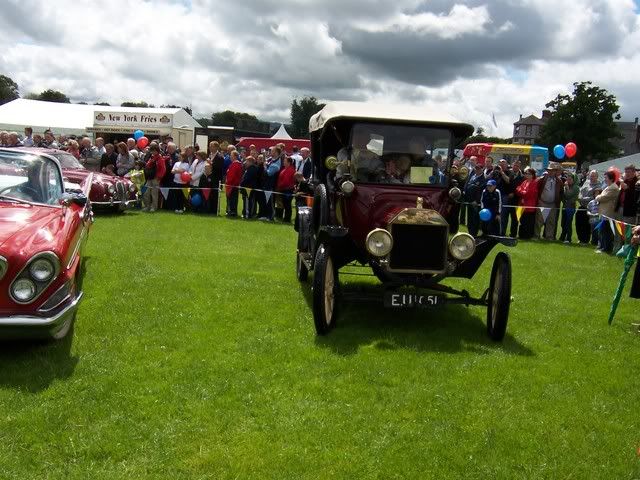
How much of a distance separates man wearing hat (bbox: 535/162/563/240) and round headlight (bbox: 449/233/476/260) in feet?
31.0

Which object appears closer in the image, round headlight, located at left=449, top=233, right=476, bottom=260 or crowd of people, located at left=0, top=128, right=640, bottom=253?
round headlight, located at left=449, top=233, right=476, bottom=260

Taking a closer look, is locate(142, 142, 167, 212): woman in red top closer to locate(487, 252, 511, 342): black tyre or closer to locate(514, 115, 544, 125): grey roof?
locate(487, 252, 511, 342): black tyre

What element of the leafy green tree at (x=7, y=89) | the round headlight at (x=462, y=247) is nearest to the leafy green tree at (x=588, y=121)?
the round headlight at (x=462, y=247)

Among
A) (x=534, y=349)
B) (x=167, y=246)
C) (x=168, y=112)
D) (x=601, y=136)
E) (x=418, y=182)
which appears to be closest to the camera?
(x=534, y=349)

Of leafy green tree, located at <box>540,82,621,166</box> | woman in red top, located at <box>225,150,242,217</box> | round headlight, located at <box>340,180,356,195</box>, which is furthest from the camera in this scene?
leafy green tree, located at <box>540,82,621,166</box>

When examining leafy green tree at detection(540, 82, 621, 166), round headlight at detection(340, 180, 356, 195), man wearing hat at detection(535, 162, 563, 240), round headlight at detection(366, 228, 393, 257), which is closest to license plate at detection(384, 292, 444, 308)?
round headlight at detection(366, 228, 393, 257)

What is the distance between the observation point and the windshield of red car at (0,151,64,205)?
19.1ft

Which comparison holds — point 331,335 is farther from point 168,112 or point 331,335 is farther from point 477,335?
point 168,112

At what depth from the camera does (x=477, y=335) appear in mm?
6281

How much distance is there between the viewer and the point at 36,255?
4.59m

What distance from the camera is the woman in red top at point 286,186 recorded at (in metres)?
15.6

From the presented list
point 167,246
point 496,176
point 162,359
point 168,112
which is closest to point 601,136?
point 168,112

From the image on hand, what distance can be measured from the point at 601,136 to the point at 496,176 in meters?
56.7

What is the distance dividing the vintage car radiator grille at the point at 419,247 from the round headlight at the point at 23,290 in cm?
323
